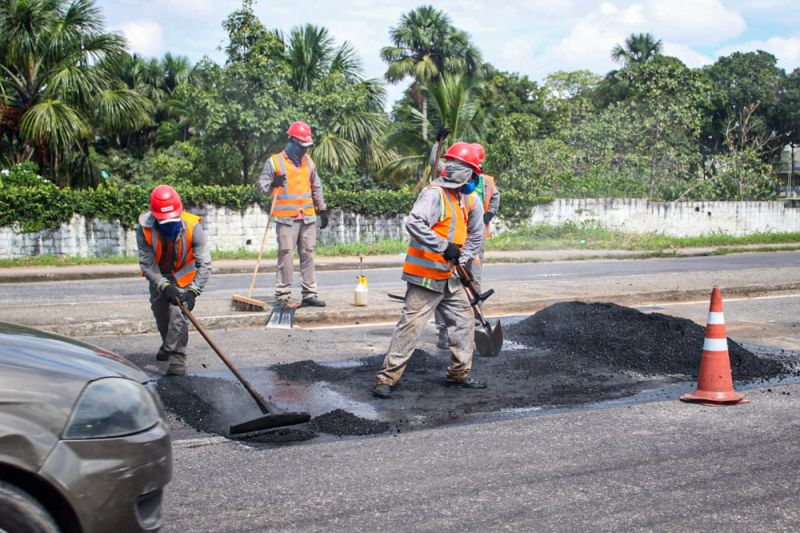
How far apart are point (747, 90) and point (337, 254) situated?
127 feet

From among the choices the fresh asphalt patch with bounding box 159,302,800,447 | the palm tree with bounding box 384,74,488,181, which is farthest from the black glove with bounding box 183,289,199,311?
the palm tree with bounding box 384,74,488,181

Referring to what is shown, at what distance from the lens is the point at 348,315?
10.3m

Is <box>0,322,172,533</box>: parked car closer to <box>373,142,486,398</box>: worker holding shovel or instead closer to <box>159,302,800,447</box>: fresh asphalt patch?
<box>159,302,800,447</box>: fresh asphalt patch

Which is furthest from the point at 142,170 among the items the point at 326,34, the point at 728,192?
the point at 728,192

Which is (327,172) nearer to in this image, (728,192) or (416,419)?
(728,192)

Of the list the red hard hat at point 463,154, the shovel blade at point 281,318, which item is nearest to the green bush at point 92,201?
the shovel blade at point 281,318

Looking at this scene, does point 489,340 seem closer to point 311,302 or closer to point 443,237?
point 443,237

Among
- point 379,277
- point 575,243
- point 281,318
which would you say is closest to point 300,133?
point 281,318

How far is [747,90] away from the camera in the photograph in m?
52.4

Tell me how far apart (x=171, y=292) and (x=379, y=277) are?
9497 millimetres

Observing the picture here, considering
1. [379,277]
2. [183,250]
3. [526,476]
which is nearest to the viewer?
[526,476]

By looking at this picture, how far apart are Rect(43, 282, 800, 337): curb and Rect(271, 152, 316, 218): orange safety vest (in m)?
1.19

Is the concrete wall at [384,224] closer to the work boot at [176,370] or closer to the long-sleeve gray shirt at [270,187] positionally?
the long-sleeve gray shirt at [270,187]

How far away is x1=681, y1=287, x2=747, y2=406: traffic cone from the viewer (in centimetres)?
635
